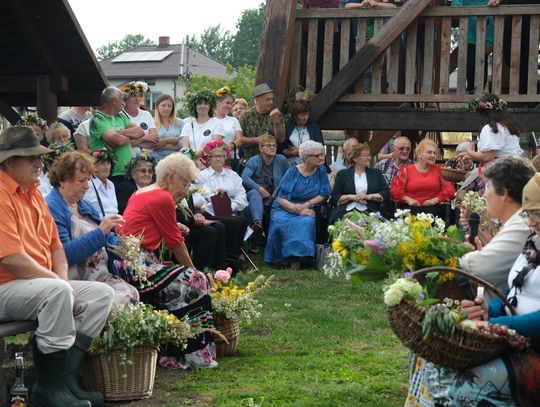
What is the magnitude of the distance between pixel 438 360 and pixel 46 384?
268 cm

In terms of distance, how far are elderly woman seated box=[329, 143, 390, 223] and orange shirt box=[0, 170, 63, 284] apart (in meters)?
6.44

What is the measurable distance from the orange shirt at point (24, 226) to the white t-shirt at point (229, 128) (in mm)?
6660

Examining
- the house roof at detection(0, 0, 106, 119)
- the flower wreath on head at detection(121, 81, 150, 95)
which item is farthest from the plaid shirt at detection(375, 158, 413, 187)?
the house roof at detection(0, 0, 106, 119)

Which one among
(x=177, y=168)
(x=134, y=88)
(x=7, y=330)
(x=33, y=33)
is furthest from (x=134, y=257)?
(x=134, y=88)

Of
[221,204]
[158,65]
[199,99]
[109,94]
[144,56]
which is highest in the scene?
[144,56]

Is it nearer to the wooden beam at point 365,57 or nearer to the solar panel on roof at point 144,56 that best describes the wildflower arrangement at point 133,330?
the wooden beam at point 365,57

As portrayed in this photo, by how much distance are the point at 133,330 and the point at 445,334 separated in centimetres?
271

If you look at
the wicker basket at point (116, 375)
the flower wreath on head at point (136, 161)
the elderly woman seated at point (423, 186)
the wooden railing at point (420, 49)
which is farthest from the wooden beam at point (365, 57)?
the wicker basket at point (116, 375)

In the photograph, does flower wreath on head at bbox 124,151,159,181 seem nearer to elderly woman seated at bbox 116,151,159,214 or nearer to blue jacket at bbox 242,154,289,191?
elderly woman seated at bbox 116,151,159,214

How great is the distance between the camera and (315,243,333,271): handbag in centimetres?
1291

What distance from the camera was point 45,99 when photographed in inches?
478

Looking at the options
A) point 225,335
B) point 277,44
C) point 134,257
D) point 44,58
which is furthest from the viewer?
point 277,44

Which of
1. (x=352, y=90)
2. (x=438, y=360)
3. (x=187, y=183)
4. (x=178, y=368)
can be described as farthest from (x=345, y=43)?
(x=438, y=360)

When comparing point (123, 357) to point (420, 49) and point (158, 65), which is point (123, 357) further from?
point (158, 65)
